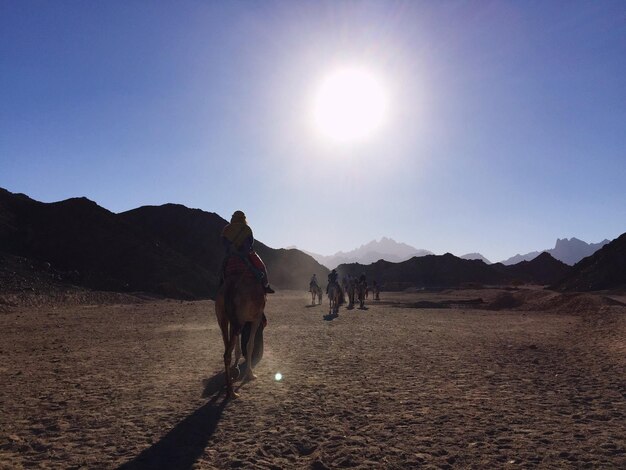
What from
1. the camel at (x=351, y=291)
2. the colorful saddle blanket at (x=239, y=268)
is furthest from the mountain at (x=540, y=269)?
the colorful saddle blanket at (x=239, y=268)

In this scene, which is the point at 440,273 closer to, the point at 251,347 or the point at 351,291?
the point at 351,291

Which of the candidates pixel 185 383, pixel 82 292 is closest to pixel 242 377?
pixel 185 383

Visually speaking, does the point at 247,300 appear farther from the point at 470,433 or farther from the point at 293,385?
the point at 470,433

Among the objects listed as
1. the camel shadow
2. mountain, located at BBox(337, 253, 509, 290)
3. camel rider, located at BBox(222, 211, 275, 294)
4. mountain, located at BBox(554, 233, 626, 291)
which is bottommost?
the camel shadow

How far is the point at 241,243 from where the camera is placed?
307 inches

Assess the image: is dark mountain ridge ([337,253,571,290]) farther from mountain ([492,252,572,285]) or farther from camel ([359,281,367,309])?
camel ([359,281,367,309])

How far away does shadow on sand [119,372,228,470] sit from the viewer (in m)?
4.30

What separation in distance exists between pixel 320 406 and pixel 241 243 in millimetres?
3107

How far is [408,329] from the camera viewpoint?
1628 cm

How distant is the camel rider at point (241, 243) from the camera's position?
7602 millimetres

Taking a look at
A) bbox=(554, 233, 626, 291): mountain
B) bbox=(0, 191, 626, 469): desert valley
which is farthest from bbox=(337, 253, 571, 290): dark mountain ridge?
bbox=(0, 191, 626, 469): desert valley

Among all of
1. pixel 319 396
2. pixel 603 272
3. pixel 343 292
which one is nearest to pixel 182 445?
pixel 319 396

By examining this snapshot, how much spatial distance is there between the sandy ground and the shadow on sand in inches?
0.8

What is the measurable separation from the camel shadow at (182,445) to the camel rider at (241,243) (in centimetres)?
254
